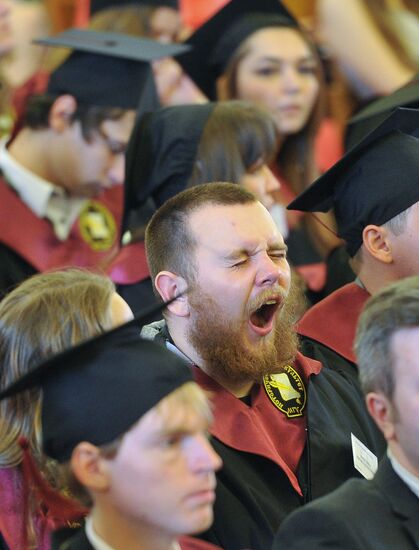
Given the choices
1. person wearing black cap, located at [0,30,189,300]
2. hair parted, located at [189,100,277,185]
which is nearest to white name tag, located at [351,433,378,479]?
hair parted, located at [189,100,277,185]

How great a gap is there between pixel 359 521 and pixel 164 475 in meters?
0.39

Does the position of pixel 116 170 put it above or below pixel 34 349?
below

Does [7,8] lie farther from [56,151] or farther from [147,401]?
[147,401]

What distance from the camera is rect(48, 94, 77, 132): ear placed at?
4.85 m

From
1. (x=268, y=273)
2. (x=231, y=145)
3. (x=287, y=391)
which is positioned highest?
(x=268, y=273)

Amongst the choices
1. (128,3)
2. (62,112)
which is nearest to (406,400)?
(62,112)

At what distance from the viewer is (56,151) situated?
4.84 metres

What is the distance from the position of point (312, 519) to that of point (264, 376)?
2.87ft

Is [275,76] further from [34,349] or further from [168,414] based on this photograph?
[168,414]

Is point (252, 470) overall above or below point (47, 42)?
below

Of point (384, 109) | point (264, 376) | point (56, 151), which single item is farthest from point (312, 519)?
point (56, 151)

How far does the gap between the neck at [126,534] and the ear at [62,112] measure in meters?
2.77

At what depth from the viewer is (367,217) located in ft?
11.7

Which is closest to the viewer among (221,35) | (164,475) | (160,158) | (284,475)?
(164,475)
